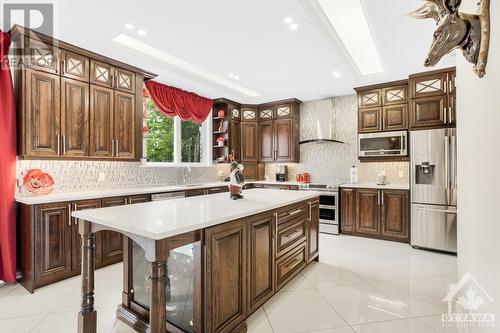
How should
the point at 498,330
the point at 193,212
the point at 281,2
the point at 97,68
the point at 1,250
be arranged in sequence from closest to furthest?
the point at 498,330
the point at 193,212
the point at 281,2
the point at 1,250
the point at 97,68

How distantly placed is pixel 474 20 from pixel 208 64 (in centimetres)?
318

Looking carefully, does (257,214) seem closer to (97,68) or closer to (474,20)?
(474,20)

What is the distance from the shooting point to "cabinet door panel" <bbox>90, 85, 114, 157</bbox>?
3.33m

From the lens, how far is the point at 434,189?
146 inches

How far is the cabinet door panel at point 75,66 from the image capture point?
120 inches

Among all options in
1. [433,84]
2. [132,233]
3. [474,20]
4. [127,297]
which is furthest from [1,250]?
[433,84]

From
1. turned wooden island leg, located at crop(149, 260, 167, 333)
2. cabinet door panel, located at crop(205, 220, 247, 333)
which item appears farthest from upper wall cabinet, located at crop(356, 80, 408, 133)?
turned wooden island leg, located at crop(149, 260, 167, 333)

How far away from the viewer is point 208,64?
3729mm

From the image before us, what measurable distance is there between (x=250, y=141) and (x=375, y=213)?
122 inches

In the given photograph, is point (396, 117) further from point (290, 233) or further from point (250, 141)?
point (290, 233)

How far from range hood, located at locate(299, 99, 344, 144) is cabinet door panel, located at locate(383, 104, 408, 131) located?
101 centimetres

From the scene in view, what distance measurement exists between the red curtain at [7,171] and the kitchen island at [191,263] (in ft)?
5.03

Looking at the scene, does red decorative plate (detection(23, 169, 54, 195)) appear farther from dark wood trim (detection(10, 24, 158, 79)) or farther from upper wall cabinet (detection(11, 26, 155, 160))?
dark wood trim (detection(10, 24, 158, 79))

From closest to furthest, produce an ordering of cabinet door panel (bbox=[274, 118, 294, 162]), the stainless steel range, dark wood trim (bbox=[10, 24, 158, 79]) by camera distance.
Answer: dark wood trim (bbox=[10, 24, 158, 79]) < the stainless steel range < cabinet door panel (bbox=[274, 118, 294, 162])
